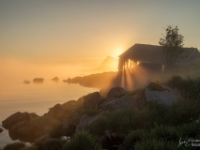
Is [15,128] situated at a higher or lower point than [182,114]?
lower

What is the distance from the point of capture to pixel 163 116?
51.2ft

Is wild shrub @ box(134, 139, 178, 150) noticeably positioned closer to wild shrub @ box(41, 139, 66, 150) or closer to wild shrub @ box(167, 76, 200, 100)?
wild shrub @ box(41, 139, 66, 150)

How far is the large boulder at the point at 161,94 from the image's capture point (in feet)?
61.7

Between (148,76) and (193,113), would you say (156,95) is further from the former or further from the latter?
(148,76)

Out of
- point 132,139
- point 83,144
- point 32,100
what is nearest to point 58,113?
point 132,139

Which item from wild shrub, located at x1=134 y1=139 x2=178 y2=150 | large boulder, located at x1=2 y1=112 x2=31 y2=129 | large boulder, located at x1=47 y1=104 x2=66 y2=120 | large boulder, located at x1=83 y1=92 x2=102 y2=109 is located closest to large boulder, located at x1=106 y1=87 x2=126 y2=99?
large boulder, located at x1=83 y1=92 x2=102 y2=109

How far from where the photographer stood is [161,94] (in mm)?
19594

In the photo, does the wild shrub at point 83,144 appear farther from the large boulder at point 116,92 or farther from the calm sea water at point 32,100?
A: the calm sea water at point 32,100

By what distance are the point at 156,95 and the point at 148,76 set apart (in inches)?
1166

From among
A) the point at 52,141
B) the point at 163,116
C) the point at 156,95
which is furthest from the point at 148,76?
the point at 52,141

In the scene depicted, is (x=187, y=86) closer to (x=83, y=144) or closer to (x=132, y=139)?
(x=132, y=139)

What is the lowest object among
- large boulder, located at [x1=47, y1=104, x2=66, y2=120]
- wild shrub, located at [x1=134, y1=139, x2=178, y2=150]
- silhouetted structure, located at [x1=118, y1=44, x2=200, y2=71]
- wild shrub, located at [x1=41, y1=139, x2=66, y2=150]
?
large boulder, located at [x1=47, y1=104, x2=66, y2=120]

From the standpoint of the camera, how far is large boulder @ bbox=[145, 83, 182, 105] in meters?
18.8

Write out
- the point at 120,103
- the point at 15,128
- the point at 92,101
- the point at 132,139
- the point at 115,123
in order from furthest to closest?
the point at 15,128
the point at 92,101
the point at 120,103
the point at 115,123
the point at 132,139
